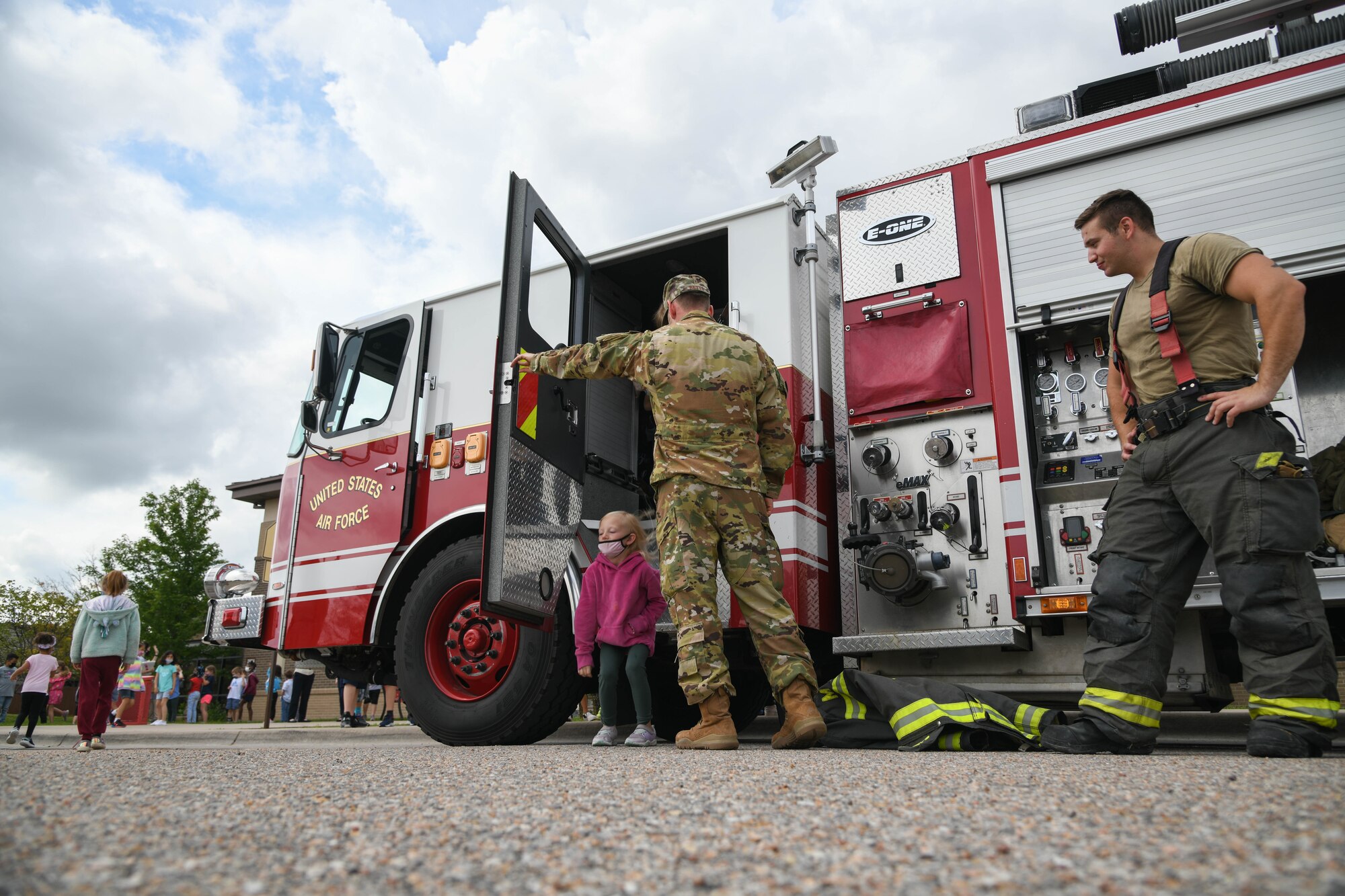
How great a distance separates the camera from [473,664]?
14.4ft

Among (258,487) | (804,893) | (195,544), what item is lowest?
(804,893)

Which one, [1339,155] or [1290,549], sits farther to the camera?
[1339,155]

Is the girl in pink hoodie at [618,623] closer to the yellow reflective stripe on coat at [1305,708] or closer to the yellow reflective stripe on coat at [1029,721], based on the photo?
the yellow reflective stripe on coat at [1029,721]

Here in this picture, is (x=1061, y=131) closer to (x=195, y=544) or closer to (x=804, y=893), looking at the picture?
(x=804, y=893)

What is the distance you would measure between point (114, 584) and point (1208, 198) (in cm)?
680

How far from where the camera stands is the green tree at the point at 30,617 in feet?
81.1

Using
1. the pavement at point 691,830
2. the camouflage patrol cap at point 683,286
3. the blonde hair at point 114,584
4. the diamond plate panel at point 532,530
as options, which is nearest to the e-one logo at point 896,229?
the camouflage patrol cap at point 683,286

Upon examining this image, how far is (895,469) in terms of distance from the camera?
402 cm

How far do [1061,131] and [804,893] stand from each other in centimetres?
392

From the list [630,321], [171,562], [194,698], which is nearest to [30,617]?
[171,562]

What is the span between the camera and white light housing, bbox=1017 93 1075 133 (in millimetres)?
4066

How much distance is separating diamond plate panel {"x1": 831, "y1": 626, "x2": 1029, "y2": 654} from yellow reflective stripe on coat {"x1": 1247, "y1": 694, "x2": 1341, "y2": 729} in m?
0.97

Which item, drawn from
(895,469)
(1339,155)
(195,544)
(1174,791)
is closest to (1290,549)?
(1174,791)

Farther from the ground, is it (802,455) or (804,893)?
(802,455)
